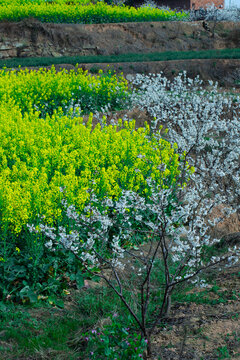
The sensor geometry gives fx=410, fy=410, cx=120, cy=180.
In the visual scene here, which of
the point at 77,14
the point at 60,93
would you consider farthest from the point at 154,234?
the point at 77,14

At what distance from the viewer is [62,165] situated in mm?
5094

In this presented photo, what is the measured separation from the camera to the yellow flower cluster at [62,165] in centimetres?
409

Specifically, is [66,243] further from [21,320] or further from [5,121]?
[5,121]

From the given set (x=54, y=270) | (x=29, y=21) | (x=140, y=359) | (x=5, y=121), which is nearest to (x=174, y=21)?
(x=29, y=21)

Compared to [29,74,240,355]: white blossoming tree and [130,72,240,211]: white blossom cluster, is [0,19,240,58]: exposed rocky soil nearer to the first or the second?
[130,72,240,211]: white blossom cluster

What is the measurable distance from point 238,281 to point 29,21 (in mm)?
15829

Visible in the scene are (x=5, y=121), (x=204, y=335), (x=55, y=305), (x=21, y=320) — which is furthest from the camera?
(x=5, y=121)

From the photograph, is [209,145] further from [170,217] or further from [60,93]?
[60,93]

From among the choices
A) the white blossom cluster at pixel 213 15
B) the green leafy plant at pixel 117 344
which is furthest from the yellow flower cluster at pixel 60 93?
the white blossom cluster at pixel 213 15

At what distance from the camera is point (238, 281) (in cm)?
380

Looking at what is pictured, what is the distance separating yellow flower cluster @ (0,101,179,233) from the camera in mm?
4086

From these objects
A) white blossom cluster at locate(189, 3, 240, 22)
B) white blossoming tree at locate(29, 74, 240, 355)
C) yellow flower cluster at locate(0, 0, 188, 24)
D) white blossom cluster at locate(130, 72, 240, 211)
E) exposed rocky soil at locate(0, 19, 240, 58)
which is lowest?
white blossoming tree at locate(29, 74, 240, 355)

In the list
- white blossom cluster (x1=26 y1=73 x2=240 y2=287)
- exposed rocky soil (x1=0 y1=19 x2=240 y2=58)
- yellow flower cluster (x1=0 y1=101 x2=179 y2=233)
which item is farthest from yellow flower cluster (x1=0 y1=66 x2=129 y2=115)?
exposed rocky soil (x1=0 y1=19 x2=240 y2=58)

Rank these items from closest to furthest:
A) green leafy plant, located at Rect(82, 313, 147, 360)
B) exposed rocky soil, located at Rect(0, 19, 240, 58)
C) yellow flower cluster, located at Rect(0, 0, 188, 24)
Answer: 1. green leafy plant, located at Rect(82, 313, 147, 360)
2. exposed rocky soil, located at Rect(0, 19, 240, 58)
3. yellow flower cluster, located at Rect(0, 0, 188, 24)
